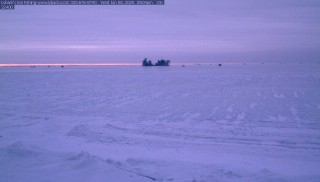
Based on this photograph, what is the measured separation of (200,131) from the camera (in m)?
10.2

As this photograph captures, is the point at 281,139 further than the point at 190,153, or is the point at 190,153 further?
the point at 281,139

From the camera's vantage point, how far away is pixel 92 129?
1060cm

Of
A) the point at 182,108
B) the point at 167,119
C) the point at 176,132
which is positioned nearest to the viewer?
the point at 176,132

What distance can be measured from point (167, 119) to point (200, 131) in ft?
7.86

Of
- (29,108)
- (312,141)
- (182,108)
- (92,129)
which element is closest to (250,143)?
(312,141)

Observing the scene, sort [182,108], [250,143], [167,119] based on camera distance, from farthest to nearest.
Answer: [182,108] → [167,119] → [250,143]

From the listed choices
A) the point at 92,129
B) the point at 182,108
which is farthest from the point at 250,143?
the point at 182,108

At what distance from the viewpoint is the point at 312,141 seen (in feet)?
29.1

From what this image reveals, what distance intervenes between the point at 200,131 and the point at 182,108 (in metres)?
4.96

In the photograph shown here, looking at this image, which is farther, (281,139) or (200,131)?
(200,131)

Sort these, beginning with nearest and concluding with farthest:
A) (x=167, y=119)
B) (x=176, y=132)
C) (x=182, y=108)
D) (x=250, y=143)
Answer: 1. (x=250, y=143)
2. (x=176, y=132)
3. (x=167, y=119)
4. (x=182, y=108)

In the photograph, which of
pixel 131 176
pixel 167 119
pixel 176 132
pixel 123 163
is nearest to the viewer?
pixel 131 176

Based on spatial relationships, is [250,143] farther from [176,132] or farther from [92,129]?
[92,129]

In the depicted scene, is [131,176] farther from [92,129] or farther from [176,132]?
[92,129]
